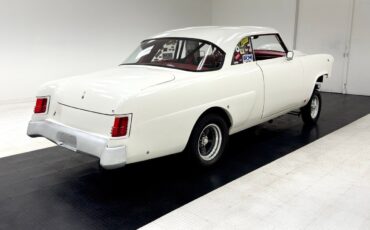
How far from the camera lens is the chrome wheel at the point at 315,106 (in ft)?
18.8

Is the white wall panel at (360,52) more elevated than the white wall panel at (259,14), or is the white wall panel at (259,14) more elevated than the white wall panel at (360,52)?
the white wall panel at (259,14)

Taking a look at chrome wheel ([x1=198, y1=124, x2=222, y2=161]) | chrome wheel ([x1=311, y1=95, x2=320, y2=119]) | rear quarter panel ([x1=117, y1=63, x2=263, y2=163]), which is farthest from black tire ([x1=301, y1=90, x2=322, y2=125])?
chrome wheel ([x1=198, y1=124, x2=222, y2=161])

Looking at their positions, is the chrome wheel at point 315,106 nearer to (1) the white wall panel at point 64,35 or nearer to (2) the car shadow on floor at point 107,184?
(2) the car shadow on floor at point 107,184

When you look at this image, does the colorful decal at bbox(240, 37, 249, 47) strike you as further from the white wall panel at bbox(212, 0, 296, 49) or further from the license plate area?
the white wall panel at bbox(212, 0, 296, 49)

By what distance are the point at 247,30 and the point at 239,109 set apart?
107 cm

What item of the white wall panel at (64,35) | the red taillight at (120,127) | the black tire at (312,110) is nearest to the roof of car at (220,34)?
the red taillight at (120,127)

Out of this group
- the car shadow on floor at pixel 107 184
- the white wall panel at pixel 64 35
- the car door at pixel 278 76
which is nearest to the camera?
the car shadow on floor at pixel 107 184

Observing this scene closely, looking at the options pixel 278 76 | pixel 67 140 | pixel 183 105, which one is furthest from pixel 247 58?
pixel 67 140

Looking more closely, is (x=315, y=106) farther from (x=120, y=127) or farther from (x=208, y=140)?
(x=120, y=127)

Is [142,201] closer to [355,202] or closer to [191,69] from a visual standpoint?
[191,69]

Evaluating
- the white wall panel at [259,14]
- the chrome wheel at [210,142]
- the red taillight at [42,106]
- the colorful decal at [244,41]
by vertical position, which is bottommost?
the chrome wheel at [210,142]

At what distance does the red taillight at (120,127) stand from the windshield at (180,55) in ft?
3.64

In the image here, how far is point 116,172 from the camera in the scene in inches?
150

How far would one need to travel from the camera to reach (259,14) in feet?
32.0
